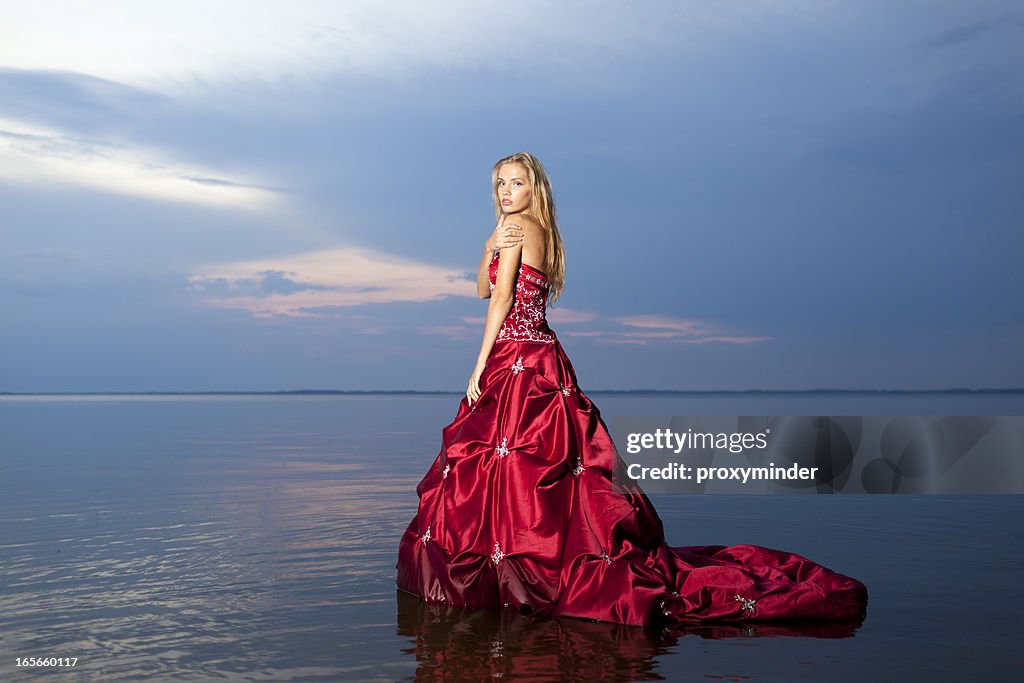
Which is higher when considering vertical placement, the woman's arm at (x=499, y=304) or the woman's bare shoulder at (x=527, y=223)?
the woman's bare shoulder at (x=527, y=223)

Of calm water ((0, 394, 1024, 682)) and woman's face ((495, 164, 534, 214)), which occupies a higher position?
woman's face ((495, 164, 534, 214))

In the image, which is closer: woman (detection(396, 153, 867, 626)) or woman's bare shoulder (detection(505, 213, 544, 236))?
woman (detection(396, 153, 867, 626))

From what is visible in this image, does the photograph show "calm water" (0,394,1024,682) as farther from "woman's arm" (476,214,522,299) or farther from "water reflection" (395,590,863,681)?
"woman's arm" (476,214,522,299)

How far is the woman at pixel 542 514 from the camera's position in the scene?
171 inches

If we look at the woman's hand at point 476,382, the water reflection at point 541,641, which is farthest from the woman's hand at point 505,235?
the water reflection at point 541,641

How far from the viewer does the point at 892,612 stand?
4469 millimetres

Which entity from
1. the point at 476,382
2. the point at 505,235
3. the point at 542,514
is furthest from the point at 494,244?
the point at 542,514

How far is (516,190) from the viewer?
4.97 m

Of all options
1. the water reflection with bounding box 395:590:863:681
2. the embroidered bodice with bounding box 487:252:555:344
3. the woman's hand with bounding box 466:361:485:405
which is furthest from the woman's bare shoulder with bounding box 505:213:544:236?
the water reflection with bounding box 395:590:863:681

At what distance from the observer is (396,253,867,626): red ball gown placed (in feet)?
14.3

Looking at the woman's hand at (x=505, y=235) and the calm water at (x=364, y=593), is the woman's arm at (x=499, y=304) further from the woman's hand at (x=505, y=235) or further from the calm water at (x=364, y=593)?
the calm water at (x=364, y=593)

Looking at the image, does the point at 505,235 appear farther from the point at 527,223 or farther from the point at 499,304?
the point at 499,304

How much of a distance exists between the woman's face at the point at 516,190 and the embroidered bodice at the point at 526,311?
0.28 meters

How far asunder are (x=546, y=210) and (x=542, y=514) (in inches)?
63.6
